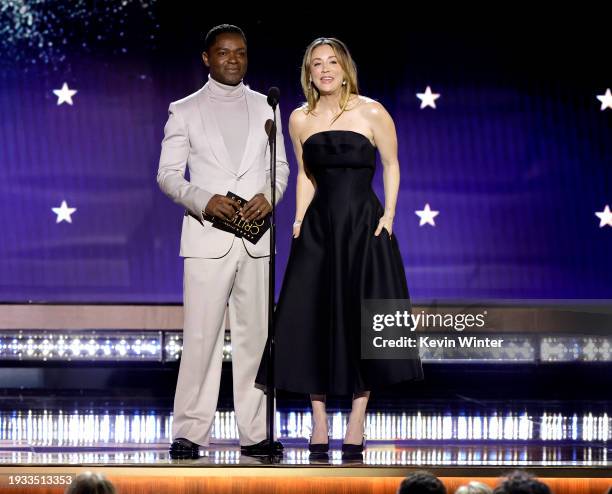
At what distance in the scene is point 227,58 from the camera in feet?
12.6

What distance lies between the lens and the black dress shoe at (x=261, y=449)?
3771 mm

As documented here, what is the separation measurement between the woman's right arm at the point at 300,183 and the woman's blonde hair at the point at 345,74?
0.06m

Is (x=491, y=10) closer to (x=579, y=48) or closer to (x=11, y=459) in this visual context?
(x=579, y=48)

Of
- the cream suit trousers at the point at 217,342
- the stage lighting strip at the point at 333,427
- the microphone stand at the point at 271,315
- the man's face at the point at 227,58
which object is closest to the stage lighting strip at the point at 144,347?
the stage lighting strip at the point at 333,427

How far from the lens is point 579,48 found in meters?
6.31

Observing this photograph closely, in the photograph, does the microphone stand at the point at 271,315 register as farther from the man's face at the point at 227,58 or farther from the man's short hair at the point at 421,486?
the man's short hair at the point at 421,486

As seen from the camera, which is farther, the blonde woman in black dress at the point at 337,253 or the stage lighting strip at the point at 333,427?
the stage lighting strip at the point at 333,427

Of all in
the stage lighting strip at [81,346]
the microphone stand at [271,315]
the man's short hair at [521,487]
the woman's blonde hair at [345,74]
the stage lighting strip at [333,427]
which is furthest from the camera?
the stage lighting strip at [81,346]

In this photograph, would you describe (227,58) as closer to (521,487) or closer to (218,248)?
(218,248)

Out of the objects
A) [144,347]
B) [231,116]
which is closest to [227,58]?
[231,116]

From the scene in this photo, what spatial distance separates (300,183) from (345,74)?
410 millimetres

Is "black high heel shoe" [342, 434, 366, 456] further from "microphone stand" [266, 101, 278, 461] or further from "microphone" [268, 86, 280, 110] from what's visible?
"microphone" [268, 86, 280, 110]

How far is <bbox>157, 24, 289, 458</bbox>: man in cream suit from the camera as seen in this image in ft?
12.6

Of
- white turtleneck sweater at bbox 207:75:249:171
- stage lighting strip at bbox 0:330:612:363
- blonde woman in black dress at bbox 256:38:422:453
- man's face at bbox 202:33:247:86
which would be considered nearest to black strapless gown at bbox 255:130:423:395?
blonde woman in black dress at bbox 256:38:422:453
